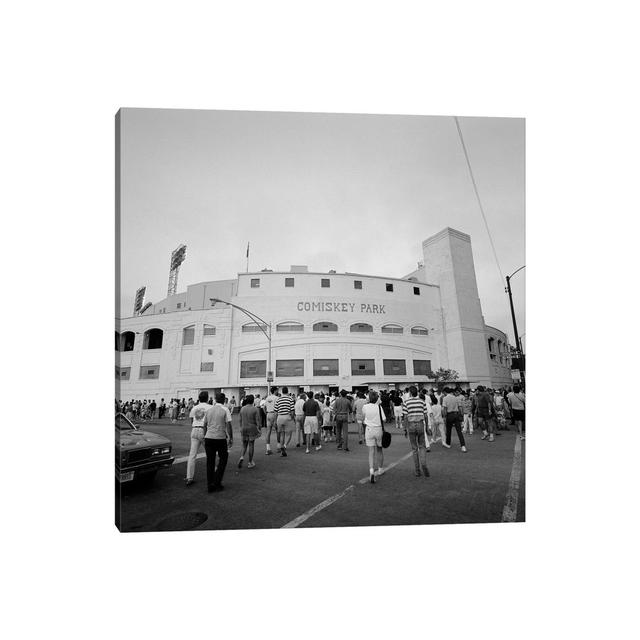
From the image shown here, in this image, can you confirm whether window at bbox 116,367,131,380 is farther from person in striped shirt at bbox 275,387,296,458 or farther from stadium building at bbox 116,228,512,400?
person in striped shirt at bbox 275,387,296,458

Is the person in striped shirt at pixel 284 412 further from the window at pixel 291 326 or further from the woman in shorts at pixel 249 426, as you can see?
the window at pixel 291 326

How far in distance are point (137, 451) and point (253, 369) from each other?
9.42 feet

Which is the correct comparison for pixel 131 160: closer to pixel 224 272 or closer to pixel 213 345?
pixel 224 272

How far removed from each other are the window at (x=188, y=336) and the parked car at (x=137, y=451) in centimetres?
282

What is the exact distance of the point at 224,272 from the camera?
684cm

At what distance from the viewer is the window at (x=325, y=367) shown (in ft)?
25.3

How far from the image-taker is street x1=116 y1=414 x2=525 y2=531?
495cm

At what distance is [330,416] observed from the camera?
1014cm

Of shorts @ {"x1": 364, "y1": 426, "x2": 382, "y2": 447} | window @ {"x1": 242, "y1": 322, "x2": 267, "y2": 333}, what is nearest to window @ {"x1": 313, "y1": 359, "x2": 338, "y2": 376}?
window @ {"x1": 242, "y1": 322, "x2": 267, "y2": 333}

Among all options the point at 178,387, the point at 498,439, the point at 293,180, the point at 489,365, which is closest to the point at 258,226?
the point at 293,180

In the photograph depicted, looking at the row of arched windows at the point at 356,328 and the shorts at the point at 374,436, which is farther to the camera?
the row of arched windows at the point at 356,328

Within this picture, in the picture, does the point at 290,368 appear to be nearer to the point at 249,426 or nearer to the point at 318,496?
the point at 249,426

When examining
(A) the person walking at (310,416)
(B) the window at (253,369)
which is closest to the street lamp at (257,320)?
(B) the window at (253,369)

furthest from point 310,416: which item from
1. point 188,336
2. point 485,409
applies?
point 485,409
